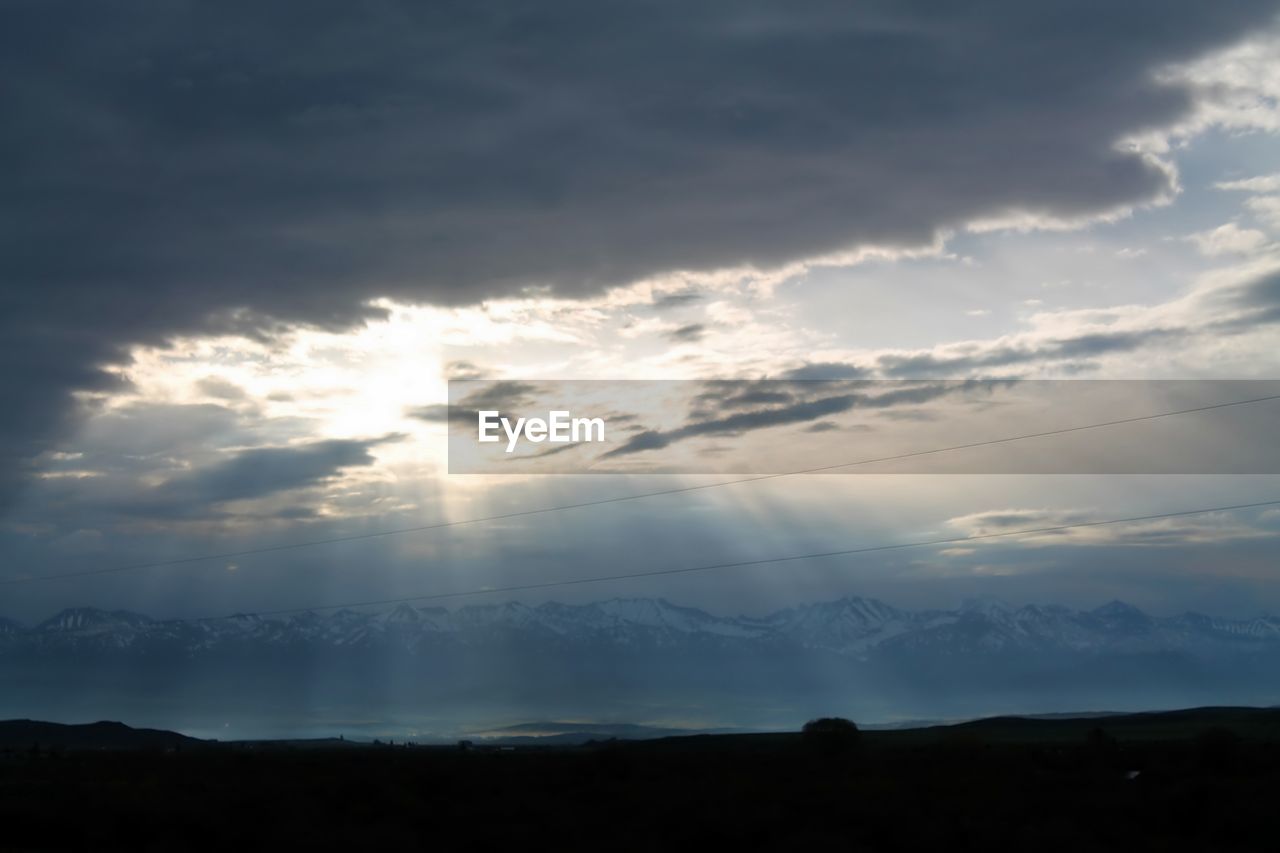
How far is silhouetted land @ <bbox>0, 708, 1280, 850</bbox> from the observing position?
3588 centimetres

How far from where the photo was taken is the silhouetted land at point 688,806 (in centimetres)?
3588

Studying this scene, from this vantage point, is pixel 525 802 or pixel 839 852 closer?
pixel 839 852

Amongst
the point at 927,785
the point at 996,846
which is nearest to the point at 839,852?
the point at 996,846

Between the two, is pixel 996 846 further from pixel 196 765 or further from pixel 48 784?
pixel 196 765

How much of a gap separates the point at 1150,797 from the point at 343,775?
126ft

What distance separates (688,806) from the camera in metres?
41.2

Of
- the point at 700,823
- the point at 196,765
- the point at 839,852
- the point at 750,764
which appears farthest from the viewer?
the point at 196,765

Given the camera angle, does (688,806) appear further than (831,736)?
No

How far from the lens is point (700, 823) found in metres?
37.6

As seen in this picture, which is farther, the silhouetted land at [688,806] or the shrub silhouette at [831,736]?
the shrub silhouette at [831,736]

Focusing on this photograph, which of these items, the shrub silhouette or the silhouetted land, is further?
the shrub silhouette

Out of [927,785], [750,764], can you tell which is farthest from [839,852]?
[750,764]

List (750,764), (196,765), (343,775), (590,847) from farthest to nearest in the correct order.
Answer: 1. (196,765)
2. (750,764)
3. (343,775)
4. (590,847)

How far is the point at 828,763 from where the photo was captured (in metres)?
67.9
